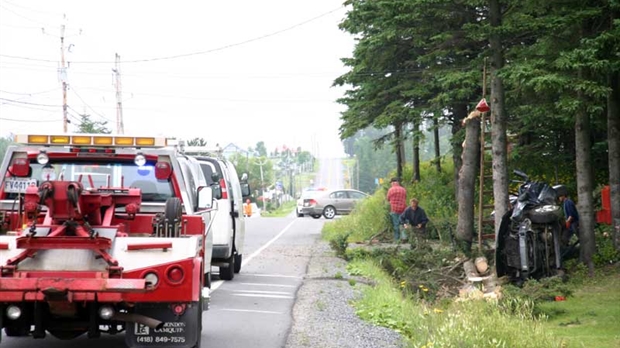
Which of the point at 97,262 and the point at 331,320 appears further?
the point at 331,320

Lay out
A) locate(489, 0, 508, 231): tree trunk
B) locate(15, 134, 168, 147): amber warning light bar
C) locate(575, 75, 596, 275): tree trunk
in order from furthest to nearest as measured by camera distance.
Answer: locate(489, 0, 508, 231): tree trunk
locate(575, 75, 596, 275): tree trunk
locate(15, 134, 168, 147): amber warning light bar

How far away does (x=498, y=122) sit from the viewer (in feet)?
70.5

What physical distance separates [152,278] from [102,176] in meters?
2.56

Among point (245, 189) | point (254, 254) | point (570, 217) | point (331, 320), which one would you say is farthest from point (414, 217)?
point (331, 320)

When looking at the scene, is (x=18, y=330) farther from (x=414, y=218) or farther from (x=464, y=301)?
(x=414, y=218)

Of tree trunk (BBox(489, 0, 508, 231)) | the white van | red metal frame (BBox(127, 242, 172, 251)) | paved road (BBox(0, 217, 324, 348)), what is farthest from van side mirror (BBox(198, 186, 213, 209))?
tree trunk (BBox(489, 0, 508, 231))

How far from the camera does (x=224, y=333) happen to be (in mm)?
11633

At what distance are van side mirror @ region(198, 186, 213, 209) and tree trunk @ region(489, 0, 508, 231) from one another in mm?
11778

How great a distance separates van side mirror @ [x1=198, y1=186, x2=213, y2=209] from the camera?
10.7 meters

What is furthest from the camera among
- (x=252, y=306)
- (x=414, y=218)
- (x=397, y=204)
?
(x=397, y=204)

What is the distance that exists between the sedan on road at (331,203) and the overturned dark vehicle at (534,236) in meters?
34.2

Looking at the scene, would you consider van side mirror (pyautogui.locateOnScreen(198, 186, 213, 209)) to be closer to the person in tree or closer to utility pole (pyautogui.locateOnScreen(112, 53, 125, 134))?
the person in tree

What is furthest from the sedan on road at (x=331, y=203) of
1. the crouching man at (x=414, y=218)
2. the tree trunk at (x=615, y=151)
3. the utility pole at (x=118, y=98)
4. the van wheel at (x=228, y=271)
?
the van wheel at (x=228, y=271)

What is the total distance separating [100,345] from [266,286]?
7234 millimetres
